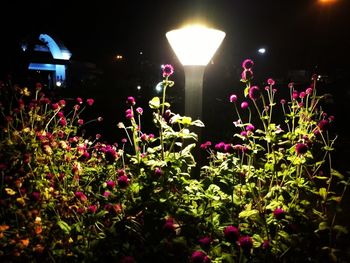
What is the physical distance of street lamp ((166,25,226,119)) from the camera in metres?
2.77

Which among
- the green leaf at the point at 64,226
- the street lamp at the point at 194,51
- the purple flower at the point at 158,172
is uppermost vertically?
the street lamp at the point at 194,51

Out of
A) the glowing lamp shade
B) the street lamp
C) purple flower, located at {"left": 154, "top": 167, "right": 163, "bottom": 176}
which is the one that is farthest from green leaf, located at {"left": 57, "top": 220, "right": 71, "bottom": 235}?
the glowing lamp shade

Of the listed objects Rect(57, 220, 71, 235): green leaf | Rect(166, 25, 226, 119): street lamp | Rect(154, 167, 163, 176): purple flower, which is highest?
Rect(166, 25, 226, 119): street lamp

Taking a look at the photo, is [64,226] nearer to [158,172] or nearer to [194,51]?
[158,172]

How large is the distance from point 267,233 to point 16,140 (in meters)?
2.53

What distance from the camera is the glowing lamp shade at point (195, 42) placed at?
109 inches

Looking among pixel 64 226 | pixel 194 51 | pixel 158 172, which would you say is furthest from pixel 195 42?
pixel 64 226

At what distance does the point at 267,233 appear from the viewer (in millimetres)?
2422

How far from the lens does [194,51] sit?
282cm

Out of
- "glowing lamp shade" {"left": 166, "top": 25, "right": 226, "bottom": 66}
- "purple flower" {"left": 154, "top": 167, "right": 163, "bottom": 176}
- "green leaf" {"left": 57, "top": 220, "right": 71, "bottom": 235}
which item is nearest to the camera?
"green leaf" {"left": 57, "top": 220, "right": 71, "bottom": 235}

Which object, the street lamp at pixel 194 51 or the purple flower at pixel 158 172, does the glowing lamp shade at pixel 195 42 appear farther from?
the purple flower at pixel 158 172

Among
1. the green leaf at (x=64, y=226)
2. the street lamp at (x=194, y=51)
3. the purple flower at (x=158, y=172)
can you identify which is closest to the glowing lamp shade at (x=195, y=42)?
the street lamp at (x=194, y=51)

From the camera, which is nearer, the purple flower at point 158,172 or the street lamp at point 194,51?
the purple flower at point 158,172

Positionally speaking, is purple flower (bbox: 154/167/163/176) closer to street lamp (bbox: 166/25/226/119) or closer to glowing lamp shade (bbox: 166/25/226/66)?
street lamp (bbox: 166/25/226/119)
